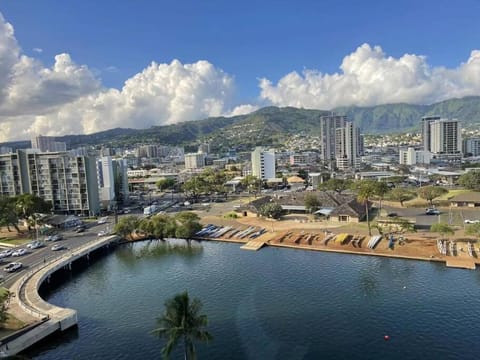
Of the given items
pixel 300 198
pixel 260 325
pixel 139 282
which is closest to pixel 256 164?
pixel 300 198

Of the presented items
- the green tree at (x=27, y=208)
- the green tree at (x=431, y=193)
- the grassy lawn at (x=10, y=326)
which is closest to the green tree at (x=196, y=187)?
the green tree at (x=27, y=208)

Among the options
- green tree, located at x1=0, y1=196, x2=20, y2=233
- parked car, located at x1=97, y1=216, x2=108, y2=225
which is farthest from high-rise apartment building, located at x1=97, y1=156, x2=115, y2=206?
green tree, located at x1=0, y1=196, x2=20, y2=233

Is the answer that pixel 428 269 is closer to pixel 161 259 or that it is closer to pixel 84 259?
pixel 161 259

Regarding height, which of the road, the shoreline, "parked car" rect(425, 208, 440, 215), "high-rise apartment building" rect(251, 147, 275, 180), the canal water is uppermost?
"high-rise apartment building" rect(251, 147, 275, 180)

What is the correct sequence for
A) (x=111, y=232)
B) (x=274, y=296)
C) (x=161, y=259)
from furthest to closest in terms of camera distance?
(x=111, y=232) < (x=161, y=259) < (x=274, y=296)

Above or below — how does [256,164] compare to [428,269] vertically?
above

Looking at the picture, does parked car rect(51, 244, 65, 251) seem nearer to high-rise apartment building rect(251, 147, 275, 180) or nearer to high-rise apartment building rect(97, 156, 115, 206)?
high-rise apartment building rect(97, 156, 115, 206)

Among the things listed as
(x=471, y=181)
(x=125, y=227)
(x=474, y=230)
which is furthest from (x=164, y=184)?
(x=474, y=230)
